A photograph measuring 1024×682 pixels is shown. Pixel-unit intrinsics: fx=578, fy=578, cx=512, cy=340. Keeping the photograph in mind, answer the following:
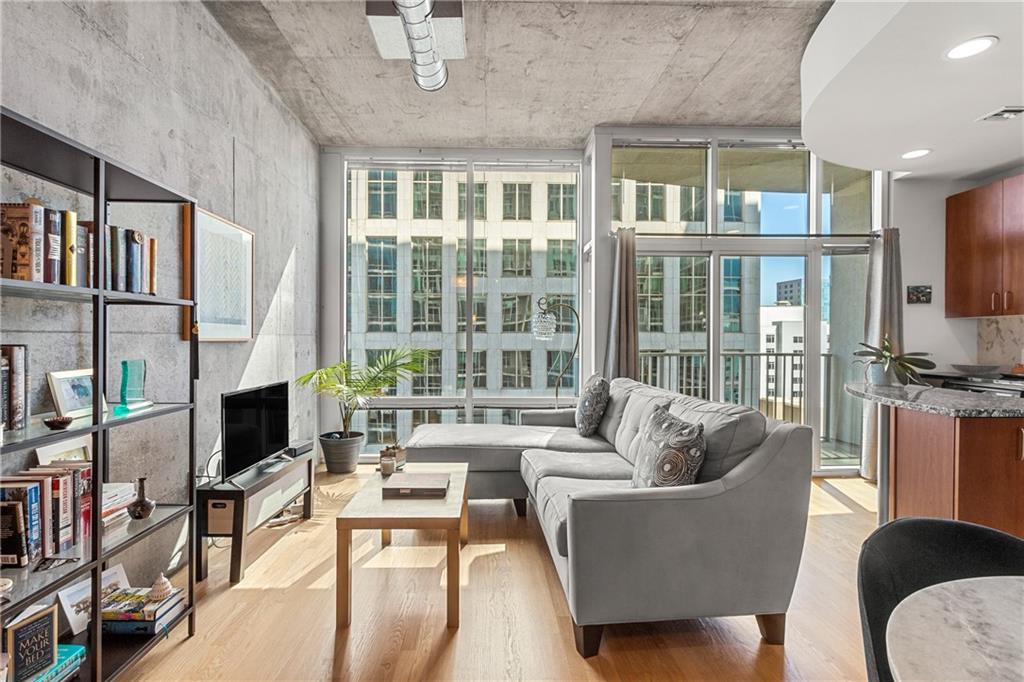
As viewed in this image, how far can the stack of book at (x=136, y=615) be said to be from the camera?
2066mm

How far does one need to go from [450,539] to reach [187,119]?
248 centimetres

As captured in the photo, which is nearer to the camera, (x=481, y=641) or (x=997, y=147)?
(x=481, y=641)

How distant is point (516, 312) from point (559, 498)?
3.12 metres

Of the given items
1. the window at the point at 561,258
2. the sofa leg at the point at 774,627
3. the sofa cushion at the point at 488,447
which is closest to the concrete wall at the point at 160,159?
the sofa cushion at the point at 488,447

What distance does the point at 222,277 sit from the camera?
134 inches

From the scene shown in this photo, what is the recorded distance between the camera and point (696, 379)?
5203 mm

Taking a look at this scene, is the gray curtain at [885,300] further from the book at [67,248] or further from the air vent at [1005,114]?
the book at [67,248]

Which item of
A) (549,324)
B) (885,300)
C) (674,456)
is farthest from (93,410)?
(885,300)

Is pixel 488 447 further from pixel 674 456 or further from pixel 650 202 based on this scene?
pixel 650 202

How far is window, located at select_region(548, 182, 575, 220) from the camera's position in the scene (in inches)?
221

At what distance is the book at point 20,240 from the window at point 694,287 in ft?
14.9

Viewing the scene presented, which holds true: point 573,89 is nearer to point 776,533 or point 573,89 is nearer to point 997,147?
point 997,147

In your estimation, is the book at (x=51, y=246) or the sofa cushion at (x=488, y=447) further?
the sofa cushion at (x=488, y=447)

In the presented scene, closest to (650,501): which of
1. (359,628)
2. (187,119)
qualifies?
(359,628)
